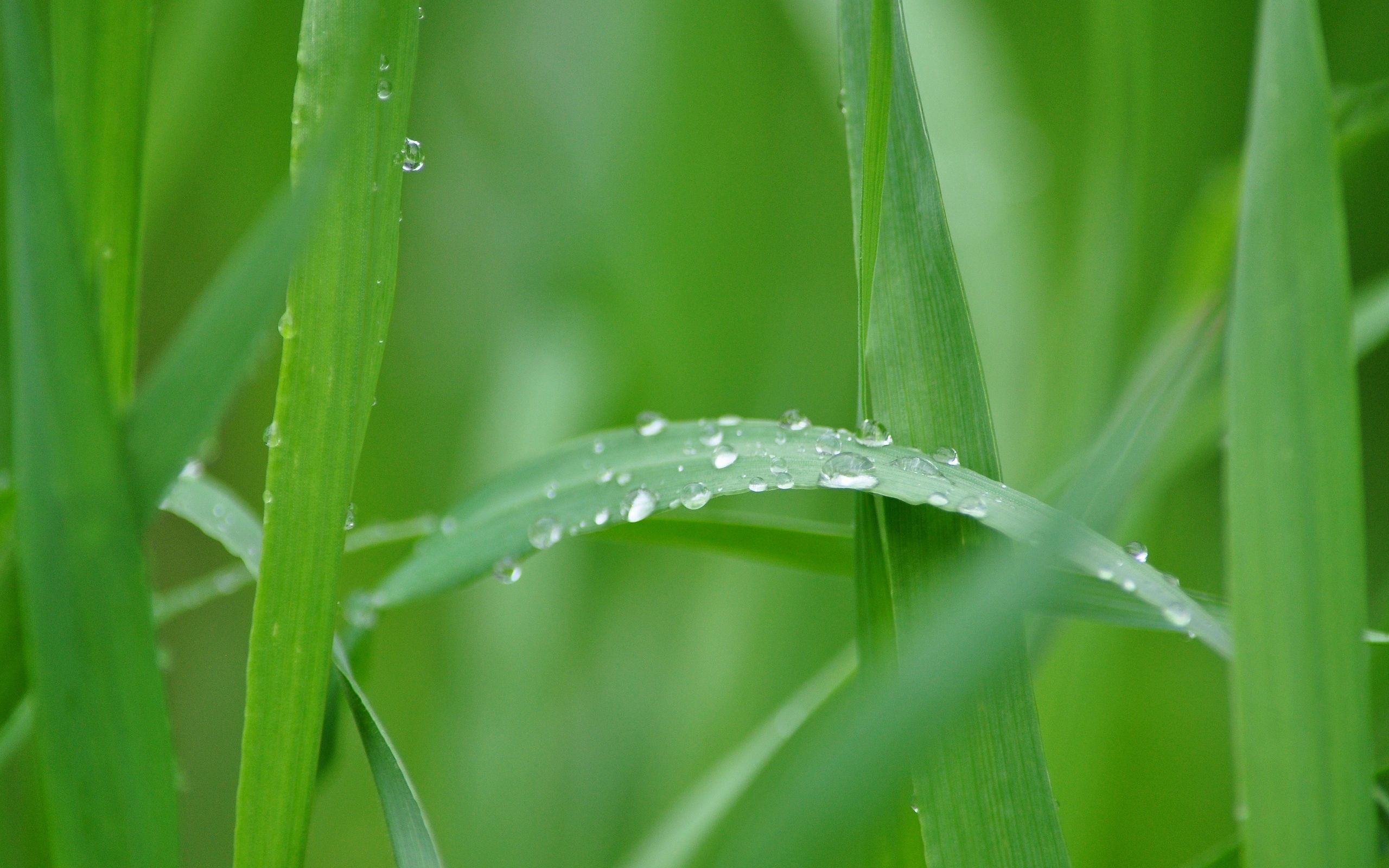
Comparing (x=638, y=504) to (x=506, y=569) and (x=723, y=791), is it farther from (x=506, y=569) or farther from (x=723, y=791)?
(x=723, y=791)

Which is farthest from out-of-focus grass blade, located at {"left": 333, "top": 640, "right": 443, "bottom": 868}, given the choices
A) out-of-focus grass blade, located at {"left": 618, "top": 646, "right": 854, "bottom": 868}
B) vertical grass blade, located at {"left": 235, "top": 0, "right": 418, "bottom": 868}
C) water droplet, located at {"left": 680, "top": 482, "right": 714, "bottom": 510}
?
out-of-focus grass blade, located at {"left": 618, "top": 646, "right": 854, "bottom": 868}

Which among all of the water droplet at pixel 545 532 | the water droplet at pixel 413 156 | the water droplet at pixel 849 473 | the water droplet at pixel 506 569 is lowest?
the water droplet at pixel 506 569

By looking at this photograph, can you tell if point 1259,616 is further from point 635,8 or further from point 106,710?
point 635,8

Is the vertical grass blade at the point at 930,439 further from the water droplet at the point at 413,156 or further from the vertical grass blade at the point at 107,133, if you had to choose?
the vertical grass blade at the point at 107,133

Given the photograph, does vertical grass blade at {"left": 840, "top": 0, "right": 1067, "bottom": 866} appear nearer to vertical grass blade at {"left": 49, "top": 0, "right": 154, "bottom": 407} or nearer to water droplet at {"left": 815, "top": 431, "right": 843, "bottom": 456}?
water droplet at {"left": 815, "top": 431, "right": 843, "bottom": 456}

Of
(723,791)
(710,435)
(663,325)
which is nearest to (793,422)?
(710,435)

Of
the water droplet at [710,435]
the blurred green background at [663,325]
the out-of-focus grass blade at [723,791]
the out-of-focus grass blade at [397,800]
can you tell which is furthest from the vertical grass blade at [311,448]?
the blurred green background at [663,325]

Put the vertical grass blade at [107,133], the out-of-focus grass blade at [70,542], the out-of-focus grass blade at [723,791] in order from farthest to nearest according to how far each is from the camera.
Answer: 1. the out-of-focus grass blade at [723,791]
2. the vertical grass blade at [107,133]
3. the out-of-focus grass blade at [70,542]
